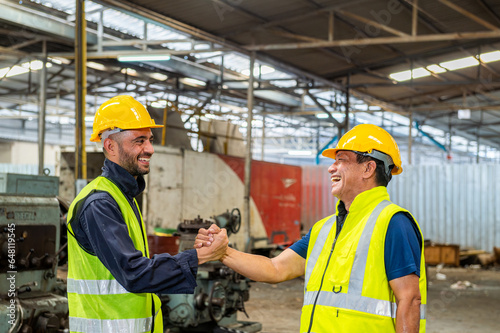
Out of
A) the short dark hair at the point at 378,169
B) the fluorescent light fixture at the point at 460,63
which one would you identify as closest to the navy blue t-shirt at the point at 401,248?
the short dark hair at the point at 378,169

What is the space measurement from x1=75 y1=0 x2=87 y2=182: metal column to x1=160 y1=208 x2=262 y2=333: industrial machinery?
93.8 inches

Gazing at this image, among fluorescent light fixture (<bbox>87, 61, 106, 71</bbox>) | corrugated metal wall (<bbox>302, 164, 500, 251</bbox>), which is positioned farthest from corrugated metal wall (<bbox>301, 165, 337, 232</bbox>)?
fluorescent light fixture (<bbox>87, 61, 106, 71</bbox>)

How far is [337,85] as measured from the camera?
1775 centimetres

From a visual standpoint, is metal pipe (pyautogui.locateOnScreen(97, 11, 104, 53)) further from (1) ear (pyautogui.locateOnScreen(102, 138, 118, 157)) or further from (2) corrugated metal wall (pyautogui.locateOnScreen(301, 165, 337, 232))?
(1) ear (pyautogui.locateOnScreen(102, 138, 118, 157))

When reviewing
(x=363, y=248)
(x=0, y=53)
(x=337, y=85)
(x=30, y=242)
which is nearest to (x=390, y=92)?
(x=337, y=85)

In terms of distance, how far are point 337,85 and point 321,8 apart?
17.2 ft

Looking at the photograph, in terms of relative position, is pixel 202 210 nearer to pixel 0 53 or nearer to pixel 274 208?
pixel 274 208

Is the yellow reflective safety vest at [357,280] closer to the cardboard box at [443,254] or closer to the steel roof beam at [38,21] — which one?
the steel roof beam at [38,21]

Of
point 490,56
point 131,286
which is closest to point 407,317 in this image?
point 131,286

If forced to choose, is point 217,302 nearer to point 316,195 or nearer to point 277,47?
point 277,47

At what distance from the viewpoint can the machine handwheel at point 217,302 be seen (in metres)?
6.71

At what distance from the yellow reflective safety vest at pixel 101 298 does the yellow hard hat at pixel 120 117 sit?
14.3 inches

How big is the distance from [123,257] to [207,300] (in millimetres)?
4307

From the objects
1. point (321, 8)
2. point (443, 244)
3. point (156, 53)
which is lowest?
point (443, 244)
